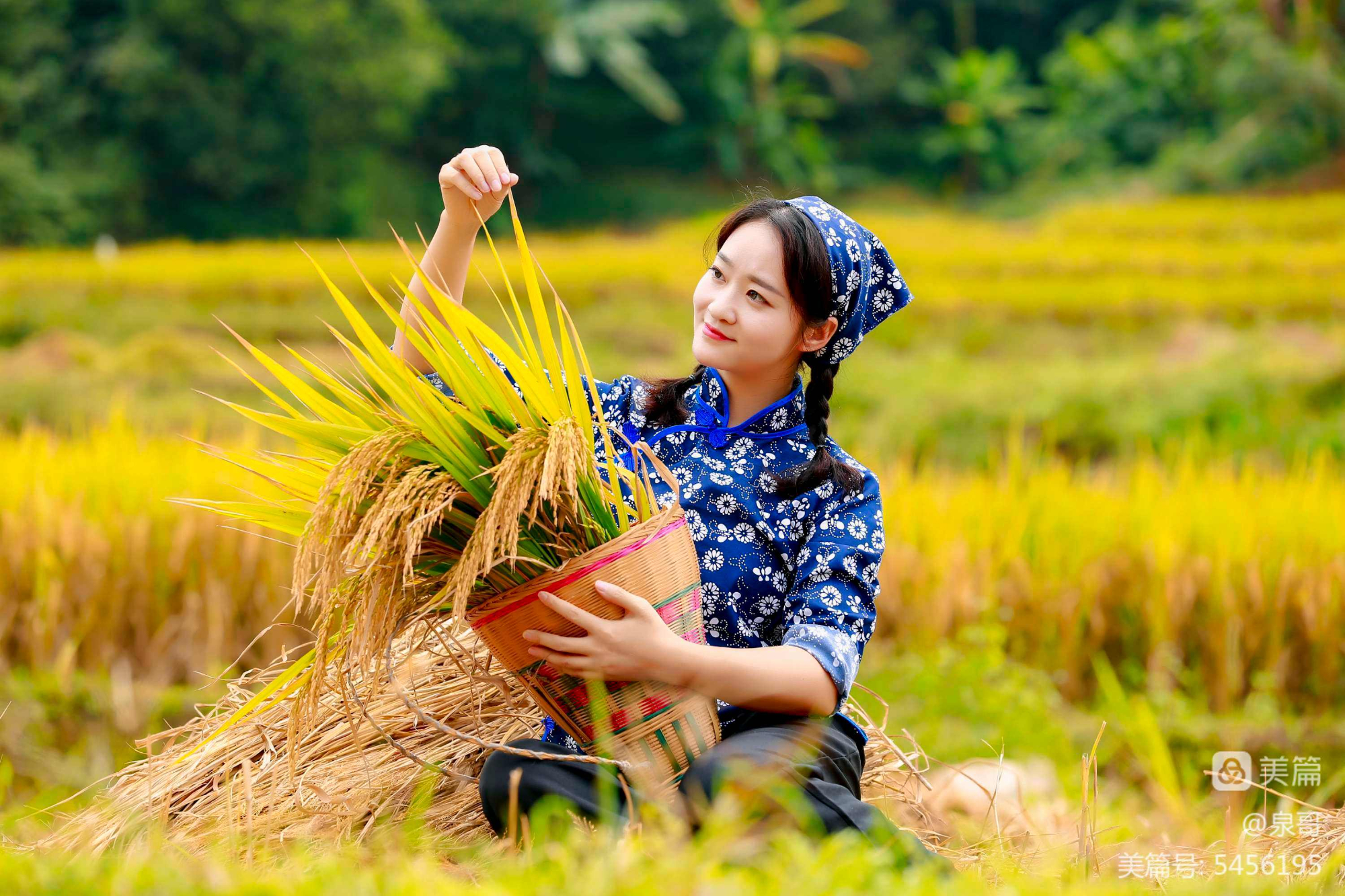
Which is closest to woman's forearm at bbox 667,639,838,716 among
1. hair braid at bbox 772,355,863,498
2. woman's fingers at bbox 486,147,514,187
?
hair braid at bbox 772,355,863,498

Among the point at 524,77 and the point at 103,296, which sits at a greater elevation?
the point at 524,77

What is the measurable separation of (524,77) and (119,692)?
17.5 metres

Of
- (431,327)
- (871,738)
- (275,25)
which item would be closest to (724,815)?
(431,327)

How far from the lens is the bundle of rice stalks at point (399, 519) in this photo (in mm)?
1211

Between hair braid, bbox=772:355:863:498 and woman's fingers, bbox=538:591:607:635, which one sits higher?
hair braid, bbox=772:355:863:498

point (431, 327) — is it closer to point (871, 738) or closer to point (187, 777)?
point (187, 777)

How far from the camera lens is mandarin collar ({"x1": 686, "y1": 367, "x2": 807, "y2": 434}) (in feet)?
5.14

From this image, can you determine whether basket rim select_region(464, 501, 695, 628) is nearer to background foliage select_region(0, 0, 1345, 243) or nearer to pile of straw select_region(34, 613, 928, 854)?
pile of straw select_region(34, 613, 928, 854)

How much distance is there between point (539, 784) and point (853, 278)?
749mm

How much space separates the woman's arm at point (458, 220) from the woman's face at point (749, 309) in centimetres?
29

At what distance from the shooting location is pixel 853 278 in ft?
4.99

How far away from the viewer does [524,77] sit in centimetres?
1898

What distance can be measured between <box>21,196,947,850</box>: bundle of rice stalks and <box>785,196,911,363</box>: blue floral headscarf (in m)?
0.36

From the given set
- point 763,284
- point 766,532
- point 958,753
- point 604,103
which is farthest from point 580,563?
point 604,103
